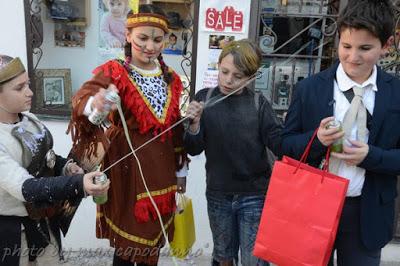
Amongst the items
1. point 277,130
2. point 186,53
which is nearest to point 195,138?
point 277,130

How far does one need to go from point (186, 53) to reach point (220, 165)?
130 centimetres

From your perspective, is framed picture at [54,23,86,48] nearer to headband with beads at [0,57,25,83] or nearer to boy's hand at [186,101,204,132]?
headband with beads at [0,57,25,83]

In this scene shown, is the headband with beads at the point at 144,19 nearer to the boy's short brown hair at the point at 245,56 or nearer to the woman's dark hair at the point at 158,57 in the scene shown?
the woman's dark hair at the point at 158,57

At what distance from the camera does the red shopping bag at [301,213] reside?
1.57 m

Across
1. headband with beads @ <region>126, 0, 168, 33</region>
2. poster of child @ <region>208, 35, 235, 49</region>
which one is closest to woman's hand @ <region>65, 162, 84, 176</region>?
headband with beads @ <region>126, 0, 168, 33</region>

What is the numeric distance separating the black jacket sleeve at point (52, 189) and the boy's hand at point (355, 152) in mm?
1003

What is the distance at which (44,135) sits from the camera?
1904 millimetres

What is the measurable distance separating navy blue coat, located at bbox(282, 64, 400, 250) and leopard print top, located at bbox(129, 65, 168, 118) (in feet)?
1.98

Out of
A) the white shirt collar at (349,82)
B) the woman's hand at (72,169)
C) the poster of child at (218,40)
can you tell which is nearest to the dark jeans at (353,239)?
the white shirt collar at (349,82)

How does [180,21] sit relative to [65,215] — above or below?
above

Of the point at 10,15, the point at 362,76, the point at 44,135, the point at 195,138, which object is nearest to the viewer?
the point at 362,76

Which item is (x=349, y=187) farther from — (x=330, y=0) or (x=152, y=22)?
(x=330, y=0)

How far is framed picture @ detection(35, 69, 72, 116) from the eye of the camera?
125 inches

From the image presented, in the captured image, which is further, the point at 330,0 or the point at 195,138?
the point at 330,0
